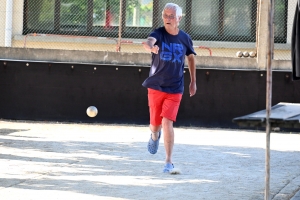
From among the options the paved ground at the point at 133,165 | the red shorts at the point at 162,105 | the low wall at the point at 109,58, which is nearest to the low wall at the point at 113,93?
the low wall at the point at 109,58

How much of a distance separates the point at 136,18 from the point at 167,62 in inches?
364

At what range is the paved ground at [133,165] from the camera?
7.41 m

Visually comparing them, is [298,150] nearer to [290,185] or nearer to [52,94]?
[290,185]

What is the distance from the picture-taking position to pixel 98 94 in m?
14.9

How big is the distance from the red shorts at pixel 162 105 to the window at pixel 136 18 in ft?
28.7

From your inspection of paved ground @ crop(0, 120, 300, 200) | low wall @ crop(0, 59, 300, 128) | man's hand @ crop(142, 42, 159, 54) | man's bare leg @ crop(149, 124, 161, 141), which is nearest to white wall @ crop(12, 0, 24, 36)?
low wall @ crop(0, 59, 300, 128)

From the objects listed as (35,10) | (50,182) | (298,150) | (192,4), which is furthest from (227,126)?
(50,182)

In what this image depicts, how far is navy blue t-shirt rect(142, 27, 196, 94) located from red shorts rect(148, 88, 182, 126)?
6cm

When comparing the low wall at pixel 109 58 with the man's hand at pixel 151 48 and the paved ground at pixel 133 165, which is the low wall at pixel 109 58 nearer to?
the paved ground at pixel 133 165

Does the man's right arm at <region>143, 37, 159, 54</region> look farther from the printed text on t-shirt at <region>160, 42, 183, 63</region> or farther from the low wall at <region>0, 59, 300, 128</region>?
the low wall at <region>0, 59, 300, 128</region>

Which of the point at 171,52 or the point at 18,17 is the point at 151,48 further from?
the point at 18,17

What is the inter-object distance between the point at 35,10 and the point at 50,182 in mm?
10817

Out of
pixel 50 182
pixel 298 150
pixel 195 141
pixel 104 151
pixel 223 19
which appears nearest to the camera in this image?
pixel 50 182

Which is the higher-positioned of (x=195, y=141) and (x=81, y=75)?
(x=81, y=75)
